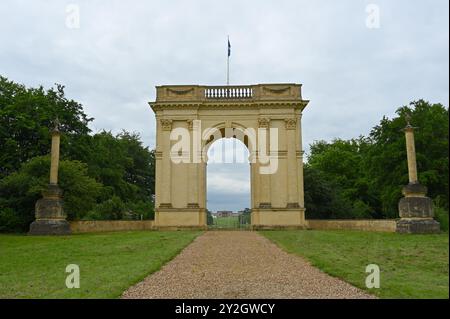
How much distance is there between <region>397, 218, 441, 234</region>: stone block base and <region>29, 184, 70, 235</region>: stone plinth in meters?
17.9

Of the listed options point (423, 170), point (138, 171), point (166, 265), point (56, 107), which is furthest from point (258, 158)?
point (138, 171)

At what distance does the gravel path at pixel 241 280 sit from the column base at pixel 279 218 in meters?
19.2

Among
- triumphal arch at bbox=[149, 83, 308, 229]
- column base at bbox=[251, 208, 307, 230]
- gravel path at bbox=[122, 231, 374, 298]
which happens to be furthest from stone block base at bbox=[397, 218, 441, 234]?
triumphal arch at bbox=[149, 83, 308, 229]

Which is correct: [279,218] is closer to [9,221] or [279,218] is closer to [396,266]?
[9,221]

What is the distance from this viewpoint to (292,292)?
7578 millimetres

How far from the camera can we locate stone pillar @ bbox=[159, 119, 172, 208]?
32978mm

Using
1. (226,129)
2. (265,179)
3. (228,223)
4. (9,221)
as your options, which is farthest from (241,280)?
(228,223)

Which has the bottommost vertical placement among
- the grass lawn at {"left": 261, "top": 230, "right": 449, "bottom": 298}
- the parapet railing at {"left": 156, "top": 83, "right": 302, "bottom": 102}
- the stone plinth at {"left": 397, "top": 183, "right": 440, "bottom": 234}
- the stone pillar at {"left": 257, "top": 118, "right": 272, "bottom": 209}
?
the grass lawn at {"left": 261, "top": 230, "right": 449, "bottom": 298}

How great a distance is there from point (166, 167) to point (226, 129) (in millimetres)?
5520

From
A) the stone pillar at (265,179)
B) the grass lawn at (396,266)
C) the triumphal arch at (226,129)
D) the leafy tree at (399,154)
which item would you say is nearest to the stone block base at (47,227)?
the triumphal arch at (226,129)

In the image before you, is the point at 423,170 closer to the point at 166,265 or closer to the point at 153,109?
the point at 153,109

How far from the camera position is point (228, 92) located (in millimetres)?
34625

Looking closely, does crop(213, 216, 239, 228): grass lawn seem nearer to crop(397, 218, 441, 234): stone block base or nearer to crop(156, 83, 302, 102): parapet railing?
crop(156, 83, 302, 102): parapet railing
